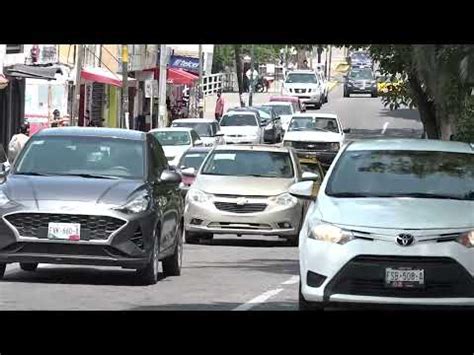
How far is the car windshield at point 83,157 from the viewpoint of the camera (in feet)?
44.9

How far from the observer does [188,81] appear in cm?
5872

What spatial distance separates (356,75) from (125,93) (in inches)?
1433

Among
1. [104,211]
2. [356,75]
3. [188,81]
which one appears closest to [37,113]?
[188,81]

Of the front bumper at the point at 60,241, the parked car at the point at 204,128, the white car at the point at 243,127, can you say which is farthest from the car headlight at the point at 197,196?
the white car at the point at 243,127

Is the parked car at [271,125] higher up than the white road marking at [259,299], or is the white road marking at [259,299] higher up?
the parked car at [271,125]

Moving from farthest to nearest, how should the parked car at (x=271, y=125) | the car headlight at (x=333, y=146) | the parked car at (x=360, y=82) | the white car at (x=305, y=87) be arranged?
the parked car at (x=360, y=82)
the white car at (x=305, y=87)
the parked car at (x=271, y=125)
the car headlight at (x=333, y=146)

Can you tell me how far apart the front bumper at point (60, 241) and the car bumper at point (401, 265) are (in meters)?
3.31

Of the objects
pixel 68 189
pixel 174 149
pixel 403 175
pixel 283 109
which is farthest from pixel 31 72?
pixel 283 109

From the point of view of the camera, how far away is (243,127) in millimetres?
44344

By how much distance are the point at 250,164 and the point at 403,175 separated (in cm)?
963

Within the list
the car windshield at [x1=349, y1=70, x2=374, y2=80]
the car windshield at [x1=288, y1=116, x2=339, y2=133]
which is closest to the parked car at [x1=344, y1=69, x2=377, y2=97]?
the car windshield at [x1=349, y1=70, x2=374, y2=80]

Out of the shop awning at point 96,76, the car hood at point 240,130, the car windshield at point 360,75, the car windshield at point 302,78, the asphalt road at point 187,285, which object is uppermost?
the car windshield at point 360,75

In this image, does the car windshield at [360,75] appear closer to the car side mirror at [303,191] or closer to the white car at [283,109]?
the white car at [283,109]
